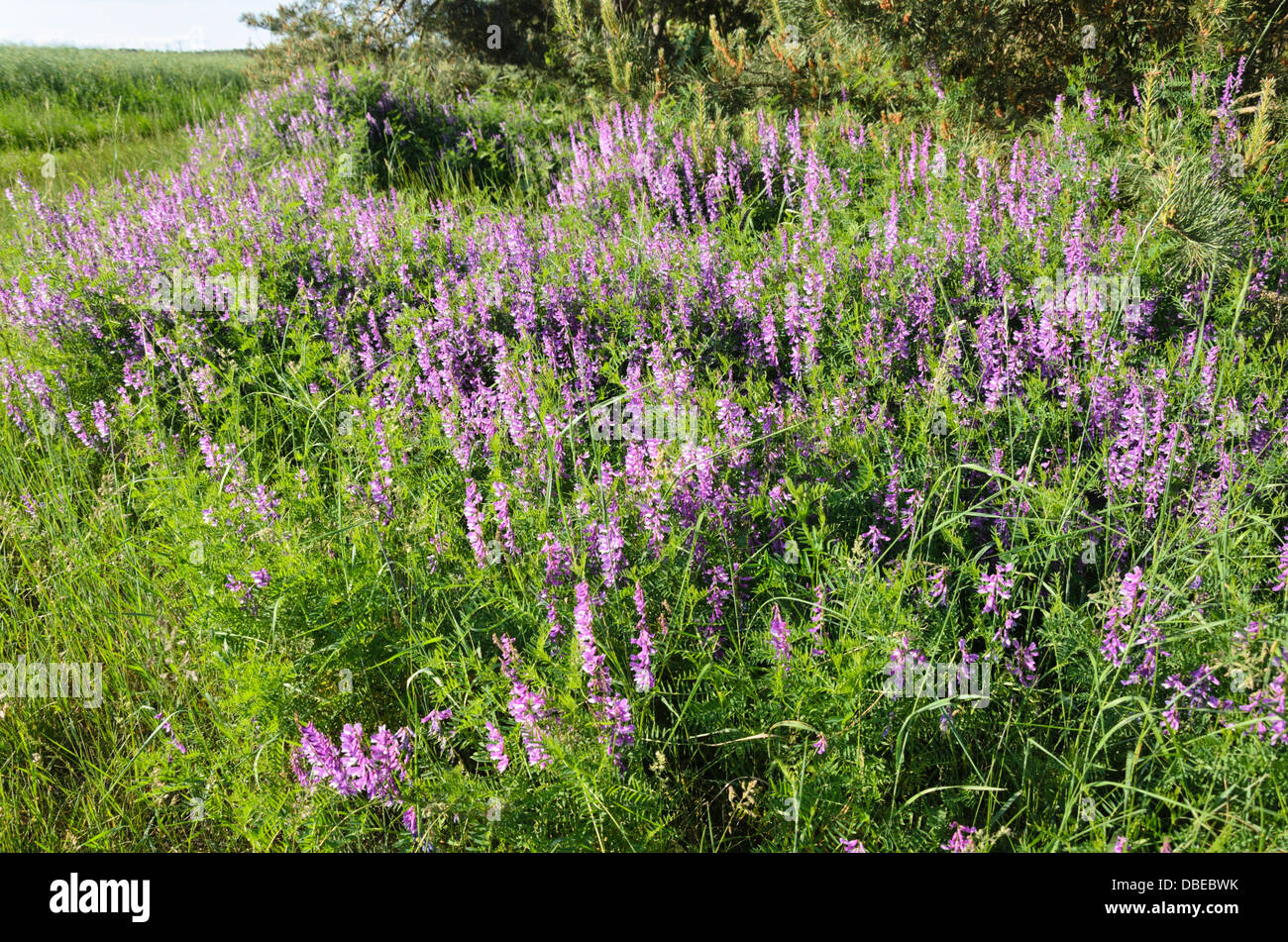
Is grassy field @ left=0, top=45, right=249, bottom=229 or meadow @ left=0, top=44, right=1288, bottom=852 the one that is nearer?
meadow @ left=0, top=44, right=1288, bottom=852

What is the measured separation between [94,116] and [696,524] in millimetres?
14531

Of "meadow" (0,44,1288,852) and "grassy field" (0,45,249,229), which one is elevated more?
"grassy field" (0,45,249,229)

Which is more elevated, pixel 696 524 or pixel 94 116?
pixel 94 116

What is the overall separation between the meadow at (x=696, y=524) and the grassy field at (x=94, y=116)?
5450 mm

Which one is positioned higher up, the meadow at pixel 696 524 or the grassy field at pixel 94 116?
the grassy field at pixel 94 116

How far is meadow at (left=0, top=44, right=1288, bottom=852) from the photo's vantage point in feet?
7.04

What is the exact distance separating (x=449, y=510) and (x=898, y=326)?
1991mm

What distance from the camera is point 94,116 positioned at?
1304cm

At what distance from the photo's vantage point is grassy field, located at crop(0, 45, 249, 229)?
9633 mm

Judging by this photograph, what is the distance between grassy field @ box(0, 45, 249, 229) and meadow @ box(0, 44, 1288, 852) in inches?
215

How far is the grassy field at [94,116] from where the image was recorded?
963cm

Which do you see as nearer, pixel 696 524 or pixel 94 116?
pixel 696 524

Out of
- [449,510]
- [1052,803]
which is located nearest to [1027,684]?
[1052,803]

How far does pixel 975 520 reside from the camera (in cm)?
291
